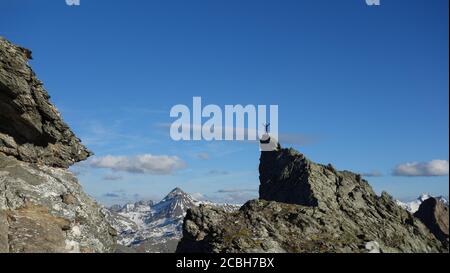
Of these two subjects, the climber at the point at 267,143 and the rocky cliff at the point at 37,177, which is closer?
the rocky cliff at the point at 37,177

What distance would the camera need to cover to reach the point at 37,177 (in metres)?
55.0

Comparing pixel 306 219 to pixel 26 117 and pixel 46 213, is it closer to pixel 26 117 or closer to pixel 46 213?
pixel 46 213

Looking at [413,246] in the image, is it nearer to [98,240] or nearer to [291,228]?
[291,228]

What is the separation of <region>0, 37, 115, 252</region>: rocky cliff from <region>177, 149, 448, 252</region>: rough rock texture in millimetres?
26318

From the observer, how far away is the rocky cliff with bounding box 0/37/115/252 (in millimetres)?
46688

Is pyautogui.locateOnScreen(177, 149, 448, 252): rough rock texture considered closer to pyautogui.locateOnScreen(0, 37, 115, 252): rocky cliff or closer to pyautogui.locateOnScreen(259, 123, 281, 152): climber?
pyautogui.locateOnScreen(259, 123, 281, 152): climber

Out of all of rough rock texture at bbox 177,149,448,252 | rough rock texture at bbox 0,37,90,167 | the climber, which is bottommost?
rough rock texture at bbox 177,149,448,252

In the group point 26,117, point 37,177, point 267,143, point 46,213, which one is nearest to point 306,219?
point 37,177

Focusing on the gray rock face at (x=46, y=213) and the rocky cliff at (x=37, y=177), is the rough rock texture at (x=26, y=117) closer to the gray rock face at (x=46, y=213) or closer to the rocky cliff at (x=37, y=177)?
the rocky cliff at (x=37, y=177)

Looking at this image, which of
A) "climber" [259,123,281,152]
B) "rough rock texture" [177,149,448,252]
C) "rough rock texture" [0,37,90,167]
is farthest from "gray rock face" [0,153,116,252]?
"climber" [259,123,281,152]

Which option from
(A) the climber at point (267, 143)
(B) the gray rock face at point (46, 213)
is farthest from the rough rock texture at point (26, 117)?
(A) the climber at point (267, 143)

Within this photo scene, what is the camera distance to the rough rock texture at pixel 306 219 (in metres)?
80.9
